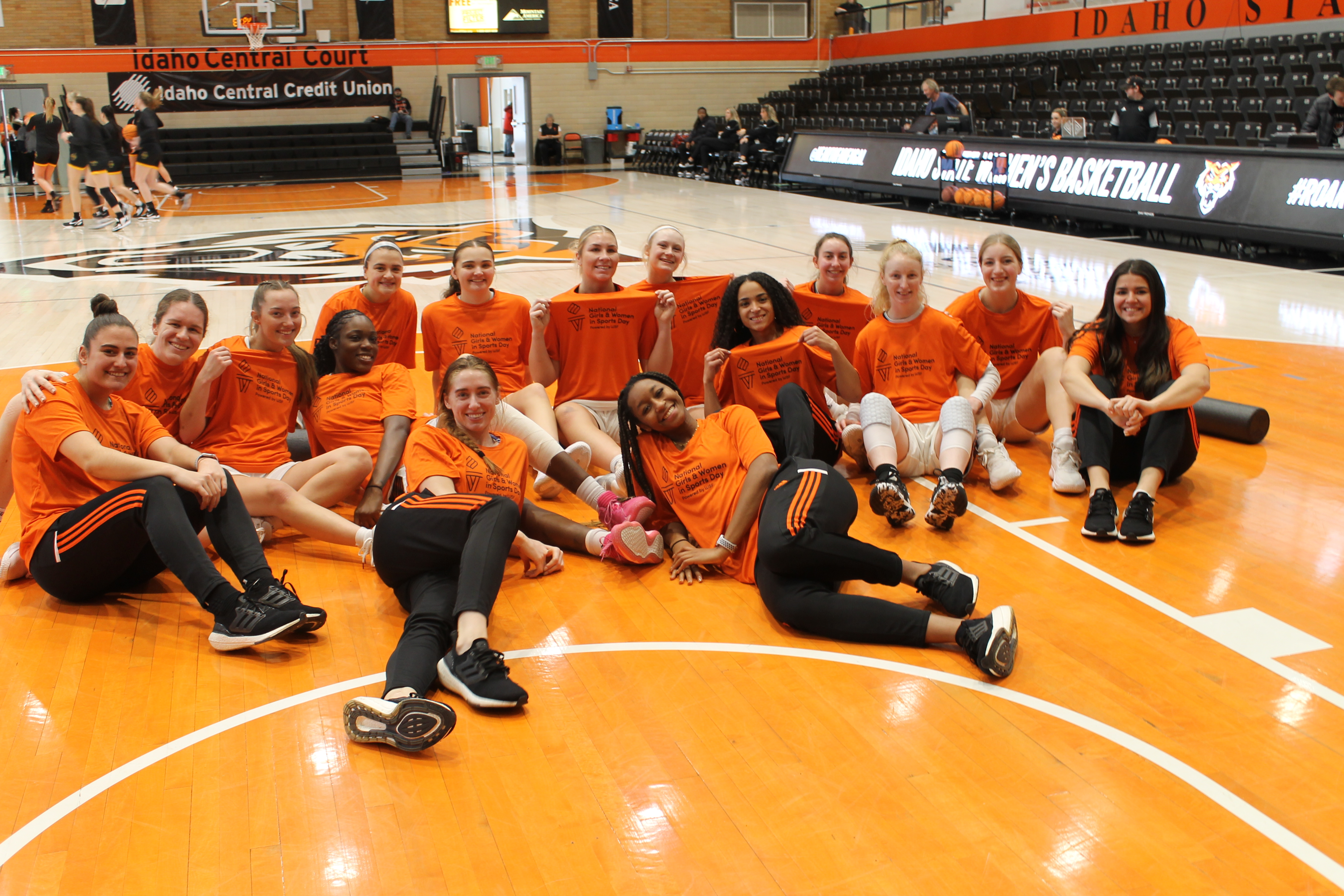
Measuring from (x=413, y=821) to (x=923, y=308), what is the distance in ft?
11.1

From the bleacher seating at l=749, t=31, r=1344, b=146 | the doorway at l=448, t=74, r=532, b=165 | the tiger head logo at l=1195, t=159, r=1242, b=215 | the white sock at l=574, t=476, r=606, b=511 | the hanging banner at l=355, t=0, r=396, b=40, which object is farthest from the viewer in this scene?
the doorway at l=448, t=74, r=532, b=165

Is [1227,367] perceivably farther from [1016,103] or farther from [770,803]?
[1016,103]

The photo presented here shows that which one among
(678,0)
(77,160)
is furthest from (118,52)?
(678,0)

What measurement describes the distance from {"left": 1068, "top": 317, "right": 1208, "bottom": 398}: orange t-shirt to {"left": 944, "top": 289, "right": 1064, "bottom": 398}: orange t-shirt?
0.46m

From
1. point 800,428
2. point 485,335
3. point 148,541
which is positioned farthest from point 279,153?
point 148,541

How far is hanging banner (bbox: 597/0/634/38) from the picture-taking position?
28.3 m

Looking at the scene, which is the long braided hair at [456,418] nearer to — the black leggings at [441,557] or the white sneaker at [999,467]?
the black leggings at [441,557]

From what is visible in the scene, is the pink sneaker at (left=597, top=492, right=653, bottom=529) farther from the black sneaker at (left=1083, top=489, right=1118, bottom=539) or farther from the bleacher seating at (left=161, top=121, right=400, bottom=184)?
the bleacher seating at (left=161, top=121, right=400, bottom=184)

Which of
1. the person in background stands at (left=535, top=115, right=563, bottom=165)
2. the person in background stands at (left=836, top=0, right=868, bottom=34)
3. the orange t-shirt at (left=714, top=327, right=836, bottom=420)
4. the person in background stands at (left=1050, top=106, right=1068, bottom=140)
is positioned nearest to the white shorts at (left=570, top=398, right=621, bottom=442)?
the orange t-shirt at (left=714, top=327, right=836, bottom=420)

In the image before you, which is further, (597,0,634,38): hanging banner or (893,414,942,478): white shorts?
(597,0,634,38): hanging banner

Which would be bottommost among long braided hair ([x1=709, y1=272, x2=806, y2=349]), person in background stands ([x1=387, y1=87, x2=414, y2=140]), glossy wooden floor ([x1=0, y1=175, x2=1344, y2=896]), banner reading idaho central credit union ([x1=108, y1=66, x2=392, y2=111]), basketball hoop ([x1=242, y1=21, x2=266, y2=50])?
glossy wooden floor ([x1=0, y1=175, x2=1344, y2=896])

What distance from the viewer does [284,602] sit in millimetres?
3434

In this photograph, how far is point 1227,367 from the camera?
6.81 meters

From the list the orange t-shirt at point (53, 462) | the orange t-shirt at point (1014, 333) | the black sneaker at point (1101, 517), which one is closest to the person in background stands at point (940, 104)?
the orange t-shirt at point (1014, 333)
